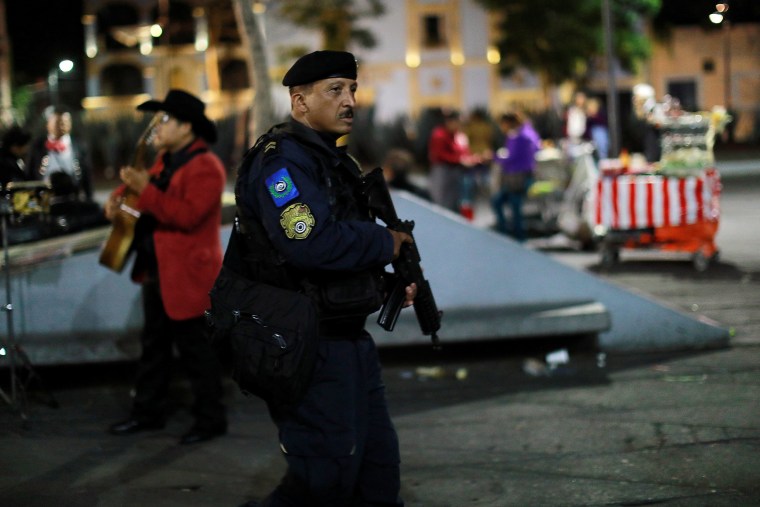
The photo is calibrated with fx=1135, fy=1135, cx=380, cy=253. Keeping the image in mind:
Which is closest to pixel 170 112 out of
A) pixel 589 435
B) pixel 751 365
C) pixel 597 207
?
pixel 589 435

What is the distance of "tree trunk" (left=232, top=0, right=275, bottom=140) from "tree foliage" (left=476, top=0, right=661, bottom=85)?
81.4 feet

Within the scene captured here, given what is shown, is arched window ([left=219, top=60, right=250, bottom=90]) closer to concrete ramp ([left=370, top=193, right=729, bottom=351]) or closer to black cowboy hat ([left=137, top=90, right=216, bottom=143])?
concrete ramp ([left=370, top=193, right=729, bottom=351])

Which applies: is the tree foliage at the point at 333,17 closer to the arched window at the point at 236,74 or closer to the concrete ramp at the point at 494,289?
the arched window at the point at 236,74

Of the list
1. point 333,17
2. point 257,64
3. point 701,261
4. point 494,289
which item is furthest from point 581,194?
point 333,17

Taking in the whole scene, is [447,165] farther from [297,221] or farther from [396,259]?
[297,221]

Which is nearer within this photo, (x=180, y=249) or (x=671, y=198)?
(x=180, y=249)

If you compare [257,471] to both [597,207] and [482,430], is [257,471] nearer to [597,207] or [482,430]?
[482,430]

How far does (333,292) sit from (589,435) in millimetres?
2724

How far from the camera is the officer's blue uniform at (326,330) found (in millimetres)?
3568

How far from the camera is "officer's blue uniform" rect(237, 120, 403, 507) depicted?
11.7 ft

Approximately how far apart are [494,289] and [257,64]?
6.78 meters

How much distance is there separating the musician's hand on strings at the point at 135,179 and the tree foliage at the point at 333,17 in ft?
109

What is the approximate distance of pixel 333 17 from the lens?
131 feet

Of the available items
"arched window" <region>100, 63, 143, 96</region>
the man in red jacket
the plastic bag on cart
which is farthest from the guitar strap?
"arched window" <region>100, 63, 143, 96</region>
